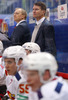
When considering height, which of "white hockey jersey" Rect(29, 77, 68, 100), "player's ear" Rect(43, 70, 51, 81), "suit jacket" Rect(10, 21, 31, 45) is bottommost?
"suit jacket" Rect(10, 21, 31, 45)

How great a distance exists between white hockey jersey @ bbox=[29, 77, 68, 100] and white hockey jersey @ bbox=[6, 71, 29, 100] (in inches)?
39.6

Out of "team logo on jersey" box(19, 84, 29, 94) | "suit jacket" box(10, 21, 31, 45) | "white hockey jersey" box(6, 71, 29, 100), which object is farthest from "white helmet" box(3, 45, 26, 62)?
"suit jacket" box(10, 21, 31, 45)

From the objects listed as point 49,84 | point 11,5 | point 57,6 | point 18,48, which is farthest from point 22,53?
point 11,5

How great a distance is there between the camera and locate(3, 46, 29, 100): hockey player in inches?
143

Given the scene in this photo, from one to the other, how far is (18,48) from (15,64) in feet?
0.75

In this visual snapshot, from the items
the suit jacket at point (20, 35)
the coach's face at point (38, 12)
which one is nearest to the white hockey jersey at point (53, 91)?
the coach's face at point (38, 12)

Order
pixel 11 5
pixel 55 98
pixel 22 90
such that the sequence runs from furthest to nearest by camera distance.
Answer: pixel 11 5 < pixel 22 90 < pixel 55 98

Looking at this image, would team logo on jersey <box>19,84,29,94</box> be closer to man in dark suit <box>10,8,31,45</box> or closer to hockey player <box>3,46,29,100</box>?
hockey player <box>3,46,29,100</box>

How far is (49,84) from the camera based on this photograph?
260 cm

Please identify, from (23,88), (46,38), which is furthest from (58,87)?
(46,38)

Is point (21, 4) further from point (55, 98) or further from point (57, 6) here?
point (55, 98)

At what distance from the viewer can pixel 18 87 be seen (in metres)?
3.67

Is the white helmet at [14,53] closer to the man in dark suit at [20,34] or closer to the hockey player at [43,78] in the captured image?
the hockey player at [43,78]

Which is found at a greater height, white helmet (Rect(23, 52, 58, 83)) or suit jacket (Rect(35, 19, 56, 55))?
white helmet (Rect(23, 52, 58, 83))
